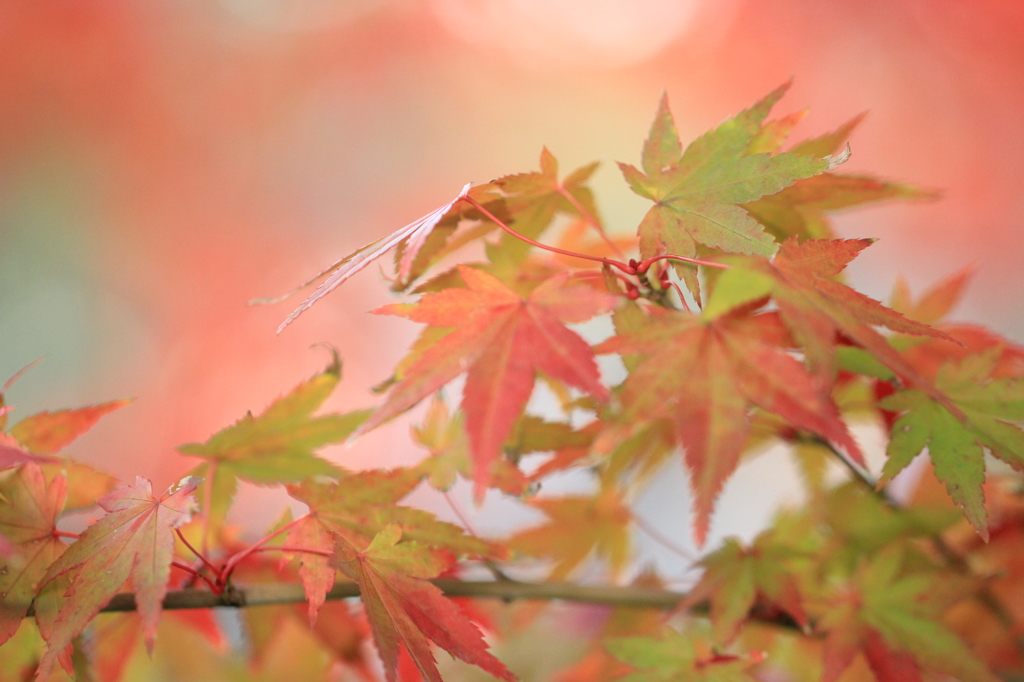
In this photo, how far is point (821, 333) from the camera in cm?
27

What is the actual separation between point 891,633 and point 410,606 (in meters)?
0.31

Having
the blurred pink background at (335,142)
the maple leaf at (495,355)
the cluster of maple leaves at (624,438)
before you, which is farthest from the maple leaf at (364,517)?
the blurred pink background at (335,142)

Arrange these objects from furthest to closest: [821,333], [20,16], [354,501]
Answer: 1. [20,16]
2. [354,501]
3. [821,333]

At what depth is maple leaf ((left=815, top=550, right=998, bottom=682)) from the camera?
1.33ft

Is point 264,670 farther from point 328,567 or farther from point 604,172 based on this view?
point 604,172

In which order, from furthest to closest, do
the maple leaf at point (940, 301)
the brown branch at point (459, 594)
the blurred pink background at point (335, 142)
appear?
1. the blurred pink background at point (335, 142)
2. the maple leaf at point (940, 301)
3. the brown branch at point (459, 594)

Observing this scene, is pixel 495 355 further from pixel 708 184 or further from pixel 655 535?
pixel 655 535

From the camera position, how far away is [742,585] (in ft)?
1.45

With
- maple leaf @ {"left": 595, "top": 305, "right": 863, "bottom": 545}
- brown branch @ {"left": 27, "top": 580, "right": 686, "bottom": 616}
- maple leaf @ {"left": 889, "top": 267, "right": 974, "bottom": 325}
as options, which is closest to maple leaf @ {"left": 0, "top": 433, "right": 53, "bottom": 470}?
brown branch @ {"left": 27, "top": 580, "right": 686, "bottom": 616}

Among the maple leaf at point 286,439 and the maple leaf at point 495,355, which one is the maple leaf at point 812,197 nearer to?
the maple leaf at point 495,355

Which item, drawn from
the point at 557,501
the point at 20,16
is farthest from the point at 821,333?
the point at 20,16

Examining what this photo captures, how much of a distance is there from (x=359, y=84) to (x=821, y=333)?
6.48ft

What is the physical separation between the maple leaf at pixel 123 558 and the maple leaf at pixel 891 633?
0.38 meters

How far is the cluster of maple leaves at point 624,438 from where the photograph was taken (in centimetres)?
29
